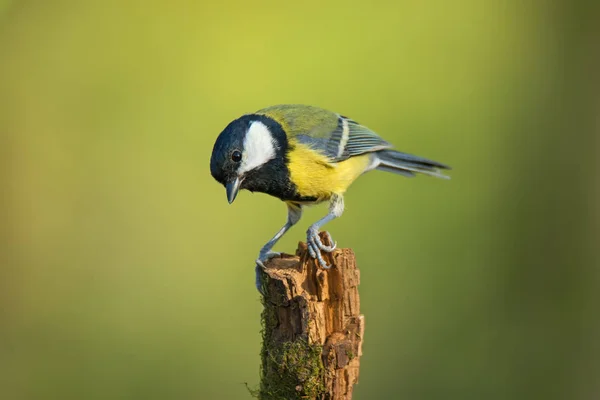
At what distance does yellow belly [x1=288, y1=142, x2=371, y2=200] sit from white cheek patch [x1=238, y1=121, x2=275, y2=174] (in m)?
0.11

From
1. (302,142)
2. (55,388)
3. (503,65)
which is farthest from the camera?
(503,65)

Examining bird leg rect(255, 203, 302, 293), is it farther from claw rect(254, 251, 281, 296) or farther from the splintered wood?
the splintered wood

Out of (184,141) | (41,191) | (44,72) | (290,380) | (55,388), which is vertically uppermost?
(44,72)

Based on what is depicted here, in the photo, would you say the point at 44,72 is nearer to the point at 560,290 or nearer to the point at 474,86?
the point at 474,86

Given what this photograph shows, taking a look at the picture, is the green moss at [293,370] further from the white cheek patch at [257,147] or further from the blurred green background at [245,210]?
the blurred green background at [245,210]

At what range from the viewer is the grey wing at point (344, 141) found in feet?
10.3

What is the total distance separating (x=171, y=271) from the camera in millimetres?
4805

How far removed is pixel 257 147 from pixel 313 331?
0.90 meters

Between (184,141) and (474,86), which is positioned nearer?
(184,141)

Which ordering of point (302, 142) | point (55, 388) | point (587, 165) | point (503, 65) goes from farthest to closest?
point (503, 65)
point (587, 165)
point (55, 388)
point (302, 142)

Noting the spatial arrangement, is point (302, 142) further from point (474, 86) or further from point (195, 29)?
point (474, 86)

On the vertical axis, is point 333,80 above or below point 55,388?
above

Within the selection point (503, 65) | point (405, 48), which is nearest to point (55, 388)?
point (405, 48)

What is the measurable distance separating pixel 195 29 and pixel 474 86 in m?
2.06
